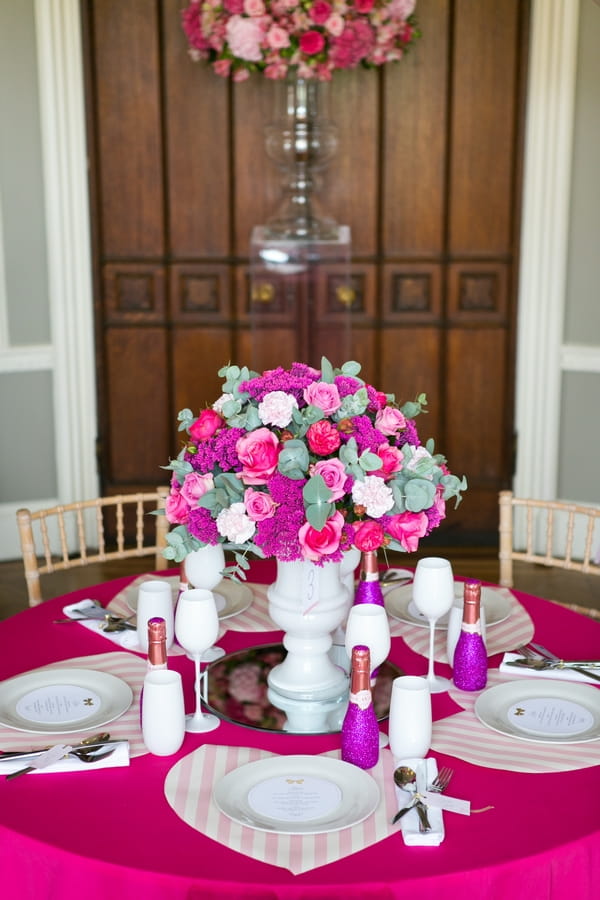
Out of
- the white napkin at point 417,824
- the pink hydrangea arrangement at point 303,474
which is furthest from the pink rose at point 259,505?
the white napkin at point 417,824

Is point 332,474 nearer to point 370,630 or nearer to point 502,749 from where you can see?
point 370,630

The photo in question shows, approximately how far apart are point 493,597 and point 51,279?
2821 mm

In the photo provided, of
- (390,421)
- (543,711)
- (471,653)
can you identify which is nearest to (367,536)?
(390,421)

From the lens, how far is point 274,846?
1.29 meters

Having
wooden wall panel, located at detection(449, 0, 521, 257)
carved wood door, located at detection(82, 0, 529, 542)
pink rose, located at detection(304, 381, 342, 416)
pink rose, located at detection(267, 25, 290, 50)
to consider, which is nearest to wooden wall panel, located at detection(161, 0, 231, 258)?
carved wood door, located at detection(82, 0, 529, 542)

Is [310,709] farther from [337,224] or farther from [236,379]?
[337,224]

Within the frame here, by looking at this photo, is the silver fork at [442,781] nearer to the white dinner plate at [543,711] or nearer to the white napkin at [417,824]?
the white napkin at [417,824]

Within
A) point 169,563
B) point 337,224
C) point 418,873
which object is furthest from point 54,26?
point 418,873

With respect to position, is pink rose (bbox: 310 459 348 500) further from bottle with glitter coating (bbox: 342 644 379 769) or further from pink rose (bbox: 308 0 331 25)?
pink rose (bbox: 308 0 331 25)

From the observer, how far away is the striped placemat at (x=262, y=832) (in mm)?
1273

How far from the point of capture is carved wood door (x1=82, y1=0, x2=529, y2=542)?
4301mm

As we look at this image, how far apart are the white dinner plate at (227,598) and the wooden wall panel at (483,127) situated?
262 cm

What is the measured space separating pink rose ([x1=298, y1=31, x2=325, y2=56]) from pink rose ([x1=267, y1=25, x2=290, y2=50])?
0.19 feet

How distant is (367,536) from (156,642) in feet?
1.14
